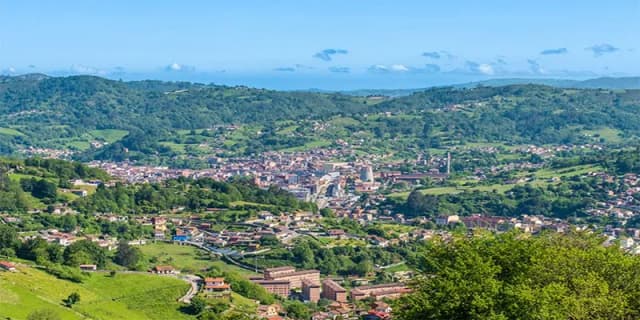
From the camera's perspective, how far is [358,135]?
442 feet

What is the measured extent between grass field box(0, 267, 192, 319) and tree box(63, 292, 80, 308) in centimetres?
18

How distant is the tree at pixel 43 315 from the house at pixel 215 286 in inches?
383

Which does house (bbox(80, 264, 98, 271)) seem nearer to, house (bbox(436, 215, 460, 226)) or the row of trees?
the row of trees

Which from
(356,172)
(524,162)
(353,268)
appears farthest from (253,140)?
(353,268)

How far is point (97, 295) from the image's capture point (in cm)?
3391

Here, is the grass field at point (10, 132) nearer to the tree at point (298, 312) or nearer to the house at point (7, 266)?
the house at point (7, 266)

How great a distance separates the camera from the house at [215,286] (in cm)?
3622

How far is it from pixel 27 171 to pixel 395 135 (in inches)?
3142

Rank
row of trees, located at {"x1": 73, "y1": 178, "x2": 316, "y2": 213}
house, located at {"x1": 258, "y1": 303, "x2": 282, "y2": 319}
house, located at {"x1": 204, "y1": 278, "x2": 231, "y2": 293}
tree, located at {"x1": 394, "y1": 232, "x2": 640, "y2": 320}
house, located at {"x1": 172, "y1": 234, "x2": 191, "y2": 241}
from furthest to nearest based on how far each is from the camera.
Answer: row of trees, located at {"x1": 73, "y1": 178, "x2": 316, "y2": 213} → house, located at {"x1": 172, "y1": 234, "x2": 191, "y2": 241} → house, located at {"x1": 204, "y1": 278, "x2": 231, "y2": 293} → house, located at {"x1": 258, "y1": 303, "x2": 282, "y2": 319} → tree, located at {"x1": 394, "y1": 232, "x2": 640, "y2": 320}

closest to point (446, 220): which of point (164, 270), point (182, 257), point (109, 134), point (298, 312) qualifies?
point (182, 257)

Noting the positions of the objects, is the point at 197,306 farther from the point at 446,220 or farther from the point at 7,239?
the point at 446,220

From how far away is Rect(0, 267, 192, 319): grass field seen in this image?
2938 centimetres

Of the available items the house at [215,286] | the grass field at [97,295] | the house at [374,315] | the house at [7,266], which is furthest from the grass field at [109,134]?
the house at [374,315]

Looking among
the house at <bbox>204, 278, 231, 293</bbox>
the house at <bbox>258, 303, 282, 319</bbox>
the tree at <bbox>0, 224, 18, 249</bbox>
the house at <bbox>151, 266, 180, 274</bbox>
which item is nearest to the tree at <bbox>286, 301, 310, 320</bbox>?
the house at <bbox>258, 303, 282, 319</bbox>
